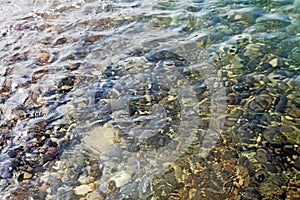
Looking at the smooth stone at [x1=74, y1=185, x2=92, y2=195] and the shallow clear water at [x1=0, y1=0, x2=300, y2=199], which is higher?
the shallow clear water at [x1=0, y1=0, x2=300, y2=199]

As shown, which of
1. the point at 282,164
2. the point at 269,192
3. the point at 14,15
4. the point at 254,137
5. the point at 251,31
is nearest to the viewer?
the point at 269,192

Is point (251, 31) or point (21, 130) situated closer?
point (21, 130)

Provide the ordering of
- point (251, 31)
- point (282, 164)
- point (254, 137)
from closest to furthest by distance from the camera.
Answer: point (282, 164)
point (254, 137)
point (251, 31)

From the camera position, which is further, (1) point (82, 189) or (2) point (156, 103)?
(2) point (156, 103)

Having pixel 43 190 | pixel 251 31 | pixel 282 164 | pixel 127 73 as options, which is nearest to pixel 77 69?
pixel 127 73

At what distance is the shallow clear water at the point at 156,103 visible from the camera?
3840 millimetres

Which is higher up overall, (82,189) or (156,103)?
(156,103)

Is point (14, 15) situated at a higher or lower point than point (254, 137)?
higher

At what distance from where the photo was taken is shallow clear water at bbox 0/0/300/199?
12.6 ft

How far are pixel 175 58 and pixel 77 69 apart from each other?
1.64 meters

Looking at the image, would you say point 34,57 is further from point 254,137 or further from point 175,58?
point 254,137

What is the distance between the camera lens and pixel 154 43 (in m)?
6.16

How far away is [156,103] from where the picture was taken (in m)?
4.89

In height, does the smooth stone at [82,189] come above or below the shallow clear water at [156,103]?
below
